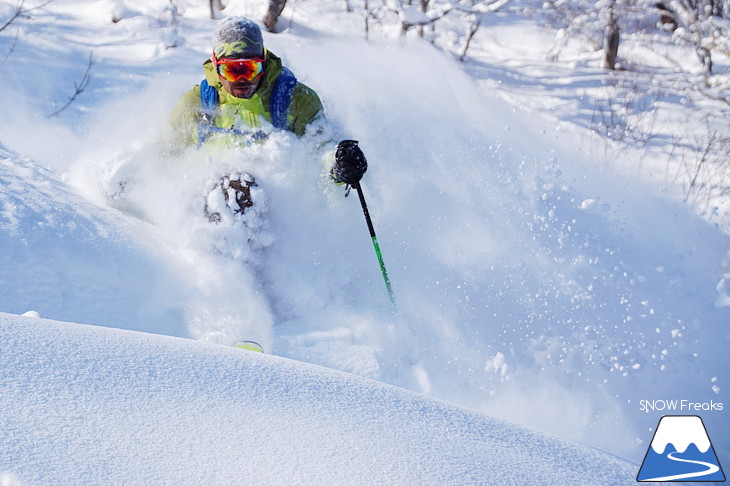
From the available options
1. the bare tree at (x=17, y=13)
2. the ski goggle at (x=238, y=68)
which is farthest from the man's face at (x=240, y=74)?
the bare tree at (x=17, y=13)

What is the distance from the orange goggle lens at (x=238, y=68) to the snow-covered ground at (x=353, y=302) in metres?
0.43

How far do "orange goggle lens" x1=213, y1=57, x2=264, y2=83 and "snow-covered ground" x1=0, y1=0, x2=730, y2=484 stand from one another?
0.43 metres

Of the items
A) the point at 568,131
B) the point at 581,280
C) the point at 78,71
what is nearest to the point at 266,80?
the point at 581,280

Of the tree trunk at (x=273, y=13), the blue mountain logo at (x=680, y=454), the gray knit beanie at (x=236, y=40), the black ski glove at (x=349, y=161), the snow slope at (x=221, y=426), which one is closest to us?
the snow slope at (x=221, y=426)

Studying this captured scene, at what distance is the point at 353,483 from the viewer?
1353mm

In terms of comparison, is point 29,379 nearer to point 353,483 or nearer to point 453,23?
point 353,483

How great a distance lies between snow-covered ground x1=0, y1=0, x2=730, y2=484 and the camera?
146 centimetres

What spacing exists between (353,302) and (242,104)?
55.1 inches

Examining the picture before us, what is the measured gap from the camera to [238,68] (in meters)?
3.49

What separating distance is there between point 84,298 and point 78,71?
4.46 metres

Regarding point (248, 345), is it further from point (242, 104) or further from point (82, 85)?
point (82, 85)

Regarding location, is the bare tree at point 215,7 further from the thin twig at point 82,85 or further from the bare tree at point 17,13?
the thin twig at point 82,85

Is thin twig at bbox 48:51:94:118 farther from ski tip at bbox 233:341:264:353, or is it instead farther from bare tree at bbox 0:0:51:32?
ski tip at bbox 233:341:264:353

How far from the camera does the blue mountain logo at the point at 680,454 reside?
6.40 feet
